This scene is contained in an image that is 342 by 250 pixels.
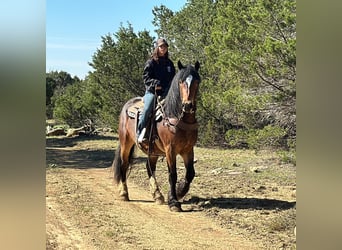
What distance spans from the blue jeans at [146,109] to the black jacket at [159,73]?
7 cm

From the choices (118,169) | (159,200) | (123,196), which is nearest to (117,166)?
(118,169)

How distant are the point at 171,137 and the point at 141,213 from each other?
53 cm

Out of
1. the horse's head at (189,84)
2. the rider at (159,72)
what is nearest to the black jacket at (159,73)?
the rider at (159,72)

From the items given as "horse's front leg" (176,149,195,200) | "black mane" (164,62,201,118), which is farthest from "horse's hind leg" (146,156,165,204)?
"black mane" (164,62,201,118)

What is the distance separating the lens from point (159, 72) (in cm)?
241

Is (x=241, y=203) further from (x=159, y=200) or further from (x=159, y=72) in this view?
(x=159, y=72)

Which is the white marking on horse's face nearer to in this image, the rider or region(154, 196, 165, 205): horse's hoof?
the rider

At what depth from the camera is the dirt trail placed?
2.07 metres
